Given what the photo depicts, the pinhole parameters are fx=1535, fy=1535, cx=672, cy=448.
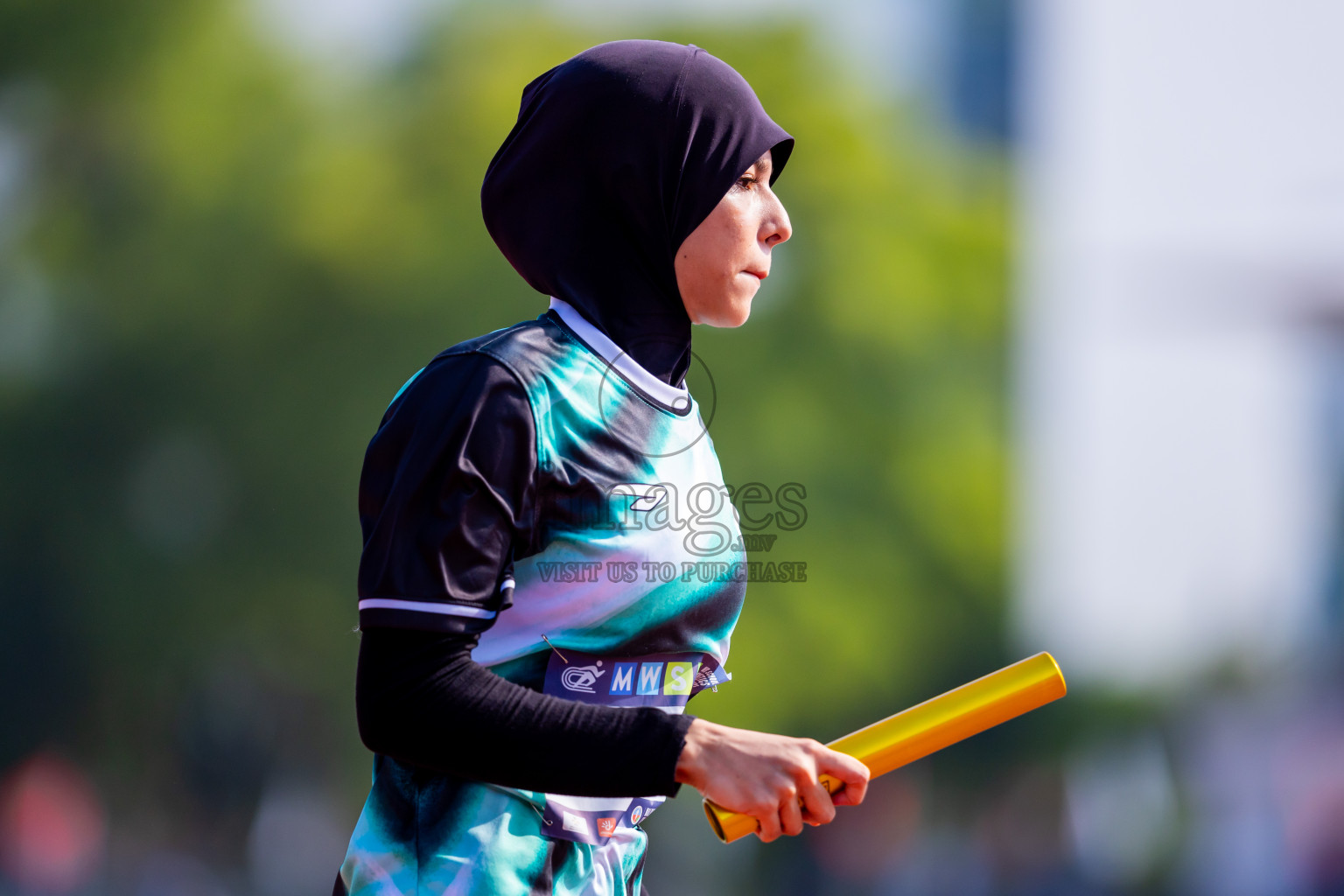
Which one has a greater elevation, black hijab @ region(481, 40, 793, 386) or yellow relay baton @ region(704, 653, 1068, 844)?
black hijab @ region(481, 40, 793, 386)

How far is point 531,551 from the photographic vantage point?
2.08 m

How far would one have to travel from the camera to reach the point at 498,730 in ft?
6.29

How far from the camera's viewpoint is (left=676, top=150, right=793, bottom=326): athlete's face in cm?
233

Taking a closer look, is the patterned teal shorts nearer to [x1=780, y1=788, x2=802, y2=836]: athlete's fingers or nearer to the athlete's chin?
[x1=780, y1=788, x2=802, y2=836]: athlete's fingers

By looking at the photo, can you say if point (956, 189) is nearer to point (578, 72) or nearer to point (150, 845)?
point (150, 845)

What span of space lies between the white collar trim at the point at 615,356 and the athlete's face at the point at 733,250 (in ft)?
0.51

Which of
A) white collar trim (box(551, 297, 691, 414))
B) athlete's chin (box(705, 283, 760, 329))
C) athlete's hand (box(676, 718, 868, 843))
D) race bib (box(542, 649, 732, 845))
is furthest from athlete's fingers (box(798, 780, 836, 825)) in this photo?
athlete's chin (box(705, 283, 760, 329))

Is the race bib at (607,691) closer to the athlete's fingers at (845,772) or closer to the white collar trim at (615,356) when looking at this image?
the athlete's fingers at (845,772)

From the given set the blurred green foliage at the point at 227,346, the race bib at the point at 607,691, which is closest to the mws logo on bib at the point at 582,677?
the race bib at the point at 607,691

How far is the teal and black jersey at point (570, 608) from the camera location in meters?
2.03

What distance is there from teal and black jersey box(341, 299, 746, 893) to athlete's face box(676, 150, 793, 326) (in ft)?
0.61

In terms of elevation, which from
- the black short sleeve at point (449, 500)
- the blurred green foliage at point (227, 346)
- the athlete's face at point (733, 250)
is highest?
the athlete's face at point (733, 250)

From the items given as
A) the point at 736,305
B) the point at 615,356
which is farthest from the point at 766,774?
the point at 736,305

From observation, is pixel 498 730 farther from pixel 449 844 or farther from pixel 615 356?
pixel 615 356
